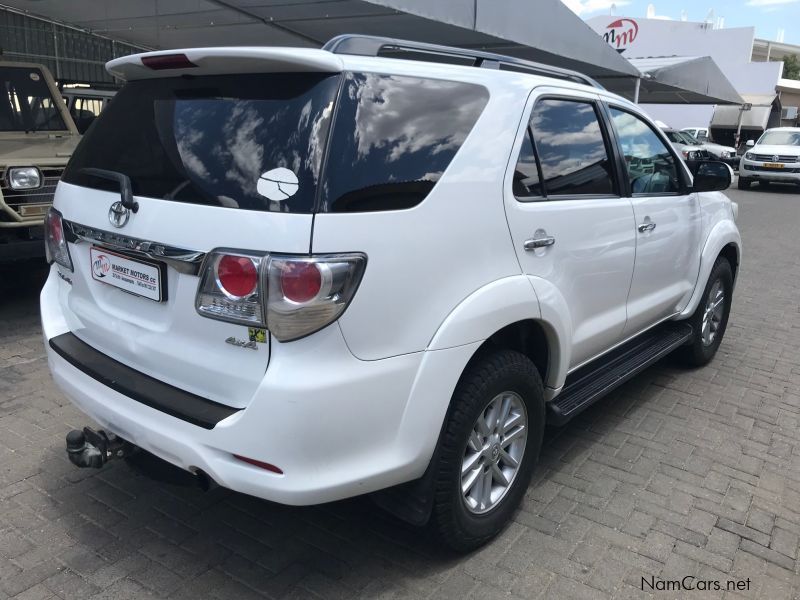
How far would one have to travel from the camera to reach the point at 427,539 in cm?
267

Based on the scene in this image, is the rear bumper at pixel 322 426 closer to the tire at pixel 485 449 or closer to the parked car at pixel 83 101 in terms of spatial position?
the tire at pixel 485 449

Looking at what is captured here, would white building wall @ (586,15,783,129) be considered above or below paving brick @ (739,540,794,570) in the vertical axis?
above

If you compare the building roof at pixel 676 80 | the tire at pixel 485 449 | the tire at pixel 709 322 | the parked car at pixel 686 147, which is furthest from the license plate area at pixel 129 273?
the parked car at pixel 686 147

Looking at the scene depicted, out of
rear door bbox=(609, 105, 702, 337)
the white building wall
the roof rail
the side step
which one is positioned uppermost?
the white building wall

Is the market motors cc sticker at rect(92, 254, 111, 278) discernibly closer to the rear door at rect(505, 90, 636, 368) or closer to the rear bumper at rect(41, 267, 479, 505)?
the rear bumper at rect(41, 267, 479, 505)

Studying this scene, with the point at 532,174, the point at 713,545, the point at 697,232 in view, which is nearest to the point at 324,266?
the point at 532,174

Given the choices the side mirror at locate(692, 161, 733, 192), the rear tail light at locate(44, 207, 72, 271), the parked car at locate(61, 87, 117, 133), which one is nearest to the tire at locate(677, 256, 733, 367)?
the side mirror at locate(692, 161, 733, 192)

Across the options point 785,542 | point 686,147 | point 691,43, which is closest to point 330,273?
point 785,542

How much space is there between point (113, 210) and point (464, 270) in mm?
1305

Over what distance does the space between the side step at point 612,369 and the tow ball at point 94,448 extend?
1.85 m

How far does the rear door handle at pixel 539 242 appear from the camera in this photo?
2.78m

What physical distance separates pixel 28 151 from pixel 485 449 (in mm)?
5113

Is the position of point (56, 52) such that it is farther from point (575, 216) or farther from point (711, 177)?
point (575, 216)

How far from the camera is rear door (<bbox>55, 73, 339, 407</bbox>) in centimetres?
213
